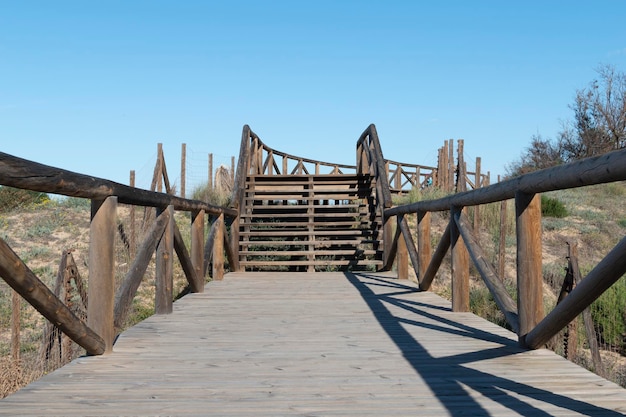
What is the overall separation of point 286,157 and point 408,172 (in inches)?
378

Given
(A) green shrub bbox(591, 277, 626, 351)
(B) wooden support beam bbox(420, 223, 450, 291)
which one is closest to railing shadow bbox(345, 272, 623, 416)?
(B) wooden support beam bbox(420, 223, 450, 291)

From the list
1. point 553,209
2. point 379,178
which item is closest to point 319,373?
point 379,178

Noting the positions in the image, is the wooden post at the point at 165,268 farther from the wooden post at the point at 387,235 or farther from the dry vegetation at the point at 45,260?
the wooden post at the point at 387,235

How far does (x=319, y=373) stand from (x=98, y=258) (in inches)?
54.0

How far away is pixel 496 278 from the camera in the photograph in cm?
382

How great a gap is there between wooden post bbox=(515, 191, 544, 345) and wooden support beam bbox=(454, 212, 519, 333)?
0.47 feet

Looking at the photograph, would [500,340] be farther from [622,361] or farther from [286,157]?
[286,157]

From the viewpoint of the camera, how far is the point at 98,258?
3215 millimetres

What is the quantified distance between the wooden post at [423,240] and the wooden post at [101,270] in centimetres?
350

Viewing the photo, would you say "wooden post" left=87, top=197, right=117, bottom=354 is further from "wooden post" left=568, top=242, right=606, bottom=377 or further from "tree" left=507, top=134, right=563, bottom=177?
"tree" left=507, top=134, right=563, bottom=177

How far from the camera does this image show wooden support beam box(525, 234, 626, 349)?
218 cm

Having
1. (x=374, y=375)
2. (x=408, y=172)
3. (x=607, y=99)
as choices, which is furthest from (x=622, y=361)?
(x=607, y=99)

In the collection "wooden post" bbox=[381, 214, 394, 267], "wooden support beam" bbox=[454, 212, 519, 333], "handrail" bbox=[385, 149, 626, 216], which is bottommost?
"wooden support beam" bbox=[454, 212, 519, 333]

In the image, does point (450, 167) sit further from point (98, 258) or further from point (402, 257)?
point (98, 258)
